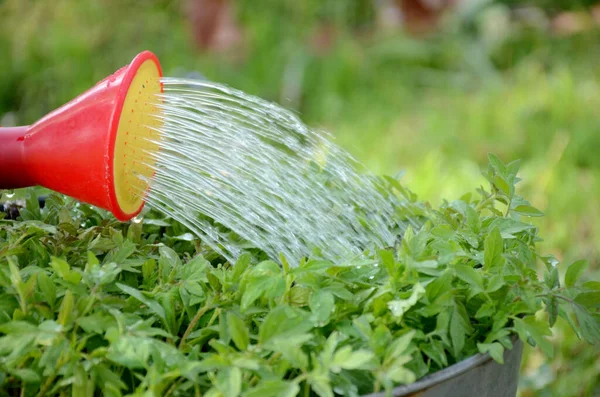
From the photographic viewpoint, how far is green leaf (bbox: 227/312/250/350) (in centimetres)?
87

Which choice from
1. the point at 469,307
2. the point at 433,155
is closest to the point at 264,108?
the point at 469,307

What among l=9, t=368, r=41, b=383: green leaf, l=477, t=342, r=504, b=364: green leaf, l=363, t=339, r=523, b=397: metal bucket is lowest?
l=9, t=368, r=41, b=383: green leaf

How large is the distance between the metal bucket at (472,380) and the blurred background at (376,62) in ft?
6.87

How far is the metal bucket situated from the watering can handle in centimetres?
68

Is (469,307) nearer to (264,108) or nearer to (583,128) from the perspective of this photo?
(264,108)

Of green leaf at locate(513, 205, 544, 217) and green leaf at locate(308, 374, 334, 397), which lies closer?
green leaf at locate(308, 374, 334, 397)

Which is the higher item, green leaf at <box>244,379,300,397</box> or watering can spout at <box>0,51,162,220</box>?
watering can spout at <box>0,51,162,220</box>

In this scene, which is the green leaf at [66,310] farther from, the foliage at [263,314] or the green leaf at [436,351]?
the green leaf at [436,351]

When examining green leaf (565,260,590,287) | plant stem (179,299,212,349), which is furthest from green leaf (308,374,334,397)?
green leaf (565,260,590,287)

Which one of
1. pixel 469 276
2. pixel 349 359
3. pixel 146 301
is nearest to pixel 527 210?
pixel 469 276

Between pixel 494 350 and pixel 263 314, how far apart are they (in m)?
0.30

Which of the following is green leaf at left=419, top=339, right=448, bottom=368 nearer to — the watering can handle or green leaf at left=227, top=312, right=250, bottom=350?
green leaf at left=227, top=312, right=250, bottom=350

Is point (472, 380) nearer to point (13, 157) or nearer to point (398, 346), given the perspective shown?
point (398, 346)

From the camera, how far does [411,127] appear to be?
3693mm
